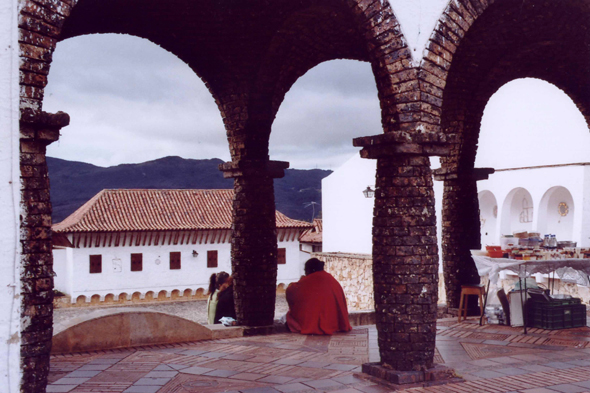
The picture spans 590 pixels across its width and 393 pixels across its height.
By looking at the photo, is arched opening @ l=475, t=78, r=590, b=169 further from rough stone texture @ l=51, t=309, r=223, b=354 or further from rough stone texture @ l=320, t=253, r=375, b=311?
rough stone texture @ l=51, t=309, r=223, b=354

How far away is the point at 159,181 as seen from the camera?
15250 centimetres

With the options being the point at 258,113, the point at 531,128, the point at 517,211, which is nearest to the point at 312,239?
the point at 517,211

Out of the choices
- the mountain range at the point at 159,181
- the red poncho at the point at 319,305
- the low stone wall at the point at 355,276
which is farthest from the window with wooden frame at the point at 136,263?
the mountain range at the point at 159,181

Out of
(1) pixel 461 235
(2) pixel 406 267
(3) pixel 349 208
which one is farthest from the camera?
(3) pixel 349 208

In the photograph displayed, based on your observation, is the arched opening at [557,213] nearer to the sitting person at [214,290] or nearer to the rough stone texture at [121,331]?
the sitting person at [214,290]

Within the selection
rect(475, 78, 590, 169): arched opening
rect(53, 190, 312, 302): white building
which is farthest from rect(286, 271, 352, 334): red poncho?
rect(53, 190, 312, 302): white building

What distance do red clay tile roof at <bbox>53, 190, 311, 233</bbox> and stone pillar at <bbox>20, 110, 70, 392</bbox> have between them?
1275 inches

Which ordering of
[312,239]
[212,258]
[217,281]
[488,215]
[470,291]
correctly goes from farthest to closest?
1. [312,239]
2. [212,258]
3. [488,215]
4. [470,291]
5. [217,281]

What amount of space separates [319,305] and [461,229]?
316 centimetres

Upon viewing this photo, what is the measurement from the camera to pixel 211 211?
129ft

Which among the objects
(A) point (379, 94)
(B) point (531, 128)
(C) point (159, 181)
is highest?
(C) point (159, 181)

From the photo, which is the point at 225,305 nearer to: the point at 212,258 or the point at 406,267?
the point at 406,267

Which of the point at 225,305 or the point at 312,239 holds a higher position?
the point at 225,305

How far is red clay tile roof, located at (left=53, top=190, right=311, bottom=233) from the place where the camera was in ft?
118
